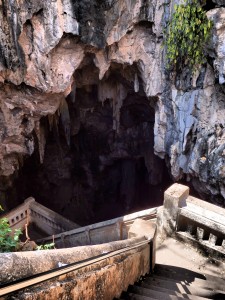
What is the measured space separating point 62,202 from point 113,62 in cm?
873

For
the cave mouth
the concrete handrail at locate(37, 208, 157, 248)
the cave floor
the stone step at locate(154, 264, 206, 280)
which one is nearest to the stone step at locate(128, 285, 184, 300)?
the stone step at locate(154, 264, 206, 280)

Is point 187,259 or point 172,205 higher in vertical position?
point 172,205

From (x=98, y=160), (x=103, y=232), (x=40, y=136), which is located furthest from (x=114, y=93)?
(x=103, y=232)

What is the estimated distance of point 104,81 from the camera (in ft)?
43.4

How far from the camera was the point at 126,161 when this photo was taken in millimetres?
16922

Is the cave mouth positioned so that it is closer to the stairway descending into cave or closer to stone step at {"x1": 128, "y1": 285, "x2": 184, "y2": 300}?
the stairway descending into cave

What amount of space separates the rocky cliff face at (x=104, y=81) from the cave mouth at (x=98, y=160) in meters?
0.13

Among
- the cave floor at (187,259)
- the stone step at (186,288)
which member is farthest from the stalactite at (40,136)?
the stone step at (186,288)

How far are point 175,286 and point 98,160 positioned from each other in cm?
1288

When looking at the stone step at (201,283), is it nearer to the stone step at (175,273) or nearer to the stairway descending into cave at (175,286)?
the stairway descending into cave at (175,286)

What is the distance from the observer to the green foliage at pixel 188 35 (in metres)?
8.45

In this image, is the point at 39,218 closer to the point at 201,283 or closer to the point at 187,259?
the point at 187,259

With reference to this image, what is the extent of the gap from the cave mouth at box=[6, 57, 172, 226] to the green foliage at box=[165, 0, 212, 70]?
3.82 m

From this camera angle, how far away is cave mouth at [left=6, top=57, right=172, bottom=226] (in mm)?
14164
